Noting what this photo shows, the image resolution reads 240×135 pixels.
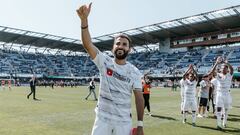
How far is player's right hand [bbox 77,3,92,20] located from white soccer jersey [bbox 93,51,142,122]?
2.09ft

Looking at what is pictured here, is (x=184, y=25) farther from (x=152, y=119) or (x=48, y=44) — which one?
(x=152, y=119)

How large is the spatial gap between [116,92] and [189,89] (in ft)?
32.0

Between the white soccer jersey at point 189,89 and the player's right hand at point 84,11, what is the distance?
33.8ft

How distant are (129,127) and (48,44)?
300ft

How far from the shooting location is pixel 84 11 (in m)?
4.08

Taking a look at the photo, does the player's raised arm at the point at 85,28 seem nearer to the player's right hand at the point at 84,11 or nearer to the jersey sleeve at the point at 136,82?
the player's right hand at the point at 84,11

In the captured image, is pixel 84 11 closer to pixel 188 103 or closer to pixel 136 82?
pixel 136 82

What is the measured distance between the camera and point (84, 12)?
13.4ft

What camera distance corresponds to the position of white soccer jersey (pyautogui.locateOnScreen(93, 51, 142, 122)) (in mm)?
4559

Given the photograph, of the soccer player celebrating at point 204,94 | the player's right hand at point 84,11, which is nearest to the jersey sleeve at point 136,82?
the player's right hand at point 84,11

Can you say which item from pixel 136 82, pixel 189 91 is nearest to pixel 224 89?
pixel 189 91

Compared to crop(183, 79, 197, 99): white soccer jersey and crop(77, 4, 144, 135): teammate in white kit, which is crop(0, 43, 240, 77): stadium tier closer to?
crop(183, 79, 197, 99): white soccer jersey

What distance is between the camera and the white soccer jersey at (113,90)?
4.56 metres

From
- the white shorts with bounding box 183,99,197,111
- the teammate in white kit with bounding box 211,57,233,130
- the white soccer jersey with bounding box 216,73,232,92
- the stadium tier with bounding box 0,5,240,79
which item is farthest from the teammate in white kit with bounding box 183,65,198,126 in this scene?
the stadium tier with bounding box 0,5,240,79
